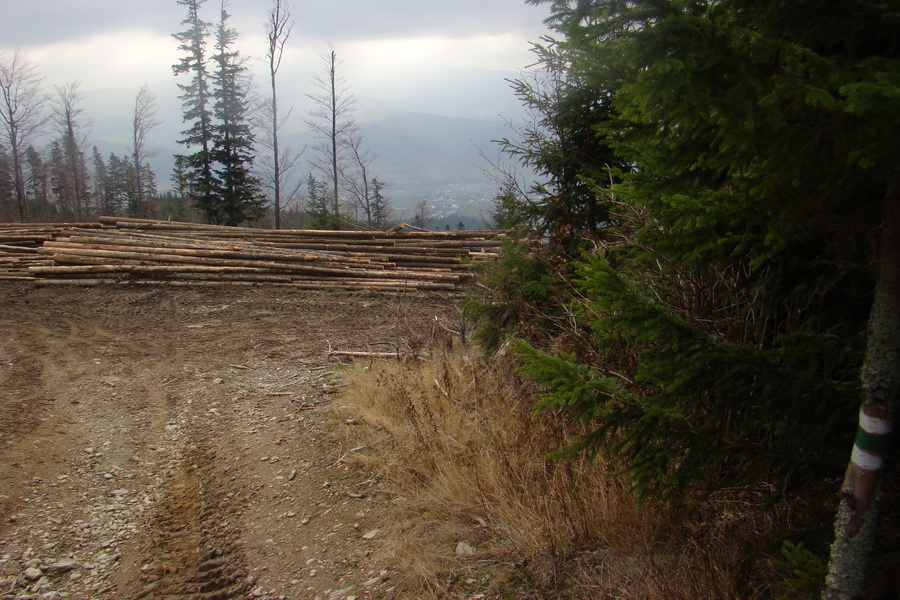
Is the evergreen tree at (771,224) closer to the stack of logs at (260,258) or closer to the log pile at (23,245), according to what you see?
the stack of logs at (260,258)

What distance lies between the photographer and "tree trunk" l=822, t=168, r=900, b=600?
142 cm

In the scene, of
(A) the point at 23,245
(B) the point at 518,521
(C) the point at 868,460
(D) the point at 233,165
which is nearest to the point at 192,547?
(B) the point at 518,521

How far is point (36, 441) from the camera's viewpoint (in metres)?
4.98

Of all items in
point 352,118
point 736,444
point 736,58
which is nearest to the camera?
point 736,58

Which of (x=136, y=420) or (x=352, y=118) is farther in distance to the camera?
(x=352, y=118)

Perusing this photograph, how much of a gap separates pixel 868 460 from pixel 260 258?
1362 cm

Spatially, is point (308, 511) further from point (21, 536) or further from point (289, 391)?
point (289, 391)

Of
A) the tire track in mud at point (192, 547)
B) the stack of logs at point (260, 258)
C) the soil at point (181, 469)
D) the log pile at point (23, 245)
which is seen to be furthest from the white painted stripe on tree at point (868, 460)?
the log pile at point (23, 245)

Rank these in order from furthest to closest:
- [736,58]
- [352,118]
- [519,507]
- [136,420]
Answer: [352,118] → [136,420] → [519,507] → [736,58]

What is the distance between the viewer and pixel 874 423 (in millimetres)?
1423

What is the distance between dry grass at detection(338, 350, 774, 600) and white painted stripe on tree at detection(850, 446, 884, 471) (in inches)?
34.6

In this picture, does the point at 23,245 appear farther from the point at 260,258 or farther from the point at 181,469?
the point at 181,469

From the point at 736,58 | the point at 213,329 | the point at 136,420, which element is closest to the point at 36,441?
the point at 136,420

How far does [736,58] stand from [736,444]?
1355mm
